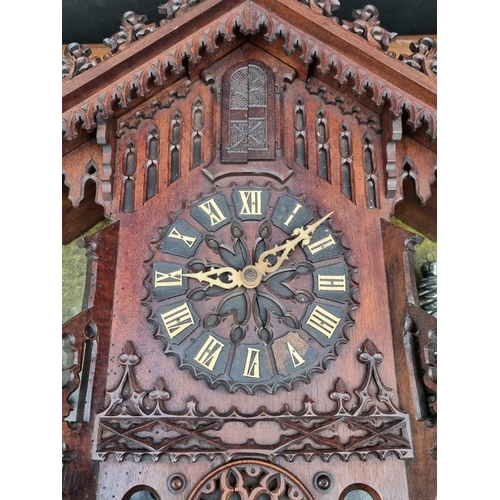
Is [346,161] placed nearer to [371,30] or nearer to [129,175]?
[371,30]

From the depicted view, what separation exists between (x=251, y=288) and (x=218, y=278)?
137 mm

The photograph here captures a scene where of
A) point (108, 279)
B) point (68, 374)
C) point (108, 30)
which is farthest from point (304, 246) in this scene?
point (108, 30)

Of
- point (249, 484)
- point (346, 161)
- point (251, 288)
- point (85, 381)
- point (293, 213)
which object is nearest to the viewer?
point (249, 484)

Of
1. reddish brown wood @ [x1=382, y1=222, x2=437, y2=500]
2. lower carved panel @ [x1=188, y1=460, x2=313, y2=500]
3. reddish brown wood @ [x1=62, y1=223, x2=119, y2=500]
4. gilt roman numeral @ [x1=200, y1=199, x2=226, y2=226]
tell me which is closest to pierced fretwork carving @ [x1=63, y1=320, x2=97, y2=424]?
reddish brown wood @ [x1=62, y1=223, x2=119, y2=500]

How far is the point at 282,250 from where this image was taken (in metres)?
3.68

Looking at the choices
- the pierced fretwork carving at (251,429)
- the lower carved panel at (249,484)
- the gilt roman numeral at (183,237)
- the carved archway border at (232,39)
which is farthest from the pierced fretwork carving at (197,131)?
the lower carved panel at (249,484)

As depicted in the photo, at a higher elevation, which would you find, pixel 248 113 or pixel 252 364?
pixel 248 113

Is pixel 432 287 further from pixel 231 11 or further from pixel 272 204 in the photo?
pixel 231 11

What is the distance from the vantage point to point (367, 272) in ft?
12.1

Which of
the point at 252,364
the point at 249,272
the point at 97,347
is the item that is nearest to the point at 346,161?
the point at 249,272

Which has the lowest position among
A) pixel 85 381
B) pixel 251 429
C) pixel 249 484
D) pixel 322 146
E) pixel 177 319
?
pixel 249 484

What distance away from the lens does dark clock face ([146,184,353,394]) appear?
11.6 feet

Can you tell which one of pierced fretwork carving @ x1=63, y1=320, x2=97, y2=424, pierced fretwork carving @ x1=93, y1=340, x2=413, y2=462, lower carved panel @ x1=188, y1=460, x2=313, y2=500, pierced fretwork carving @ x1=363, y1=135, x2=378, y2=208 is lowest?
lower carved panel @ x1=188, y1=460, x2=313, y2=500

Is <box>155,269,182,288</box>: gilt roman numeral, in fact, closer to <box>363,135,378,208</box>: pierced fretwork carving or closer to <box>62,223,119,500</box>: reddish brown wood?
<box>62,223,119,500</box>: reddish brown wood
